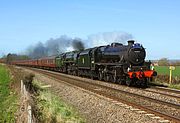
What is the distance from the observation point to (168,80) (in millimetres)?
29938

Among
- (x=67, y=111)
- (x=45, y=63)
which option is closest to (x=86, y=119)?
(x=67, y=111)

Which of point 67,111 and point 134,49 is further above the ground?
point 134,49

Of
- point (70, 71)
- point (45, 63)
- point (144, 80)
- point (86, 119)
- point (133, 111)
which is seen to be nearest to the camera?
point (86, 119)

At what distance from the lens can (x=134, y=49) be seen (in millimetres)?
25031

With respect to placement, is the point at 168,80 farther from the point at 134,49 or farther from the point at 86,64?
the point at 86,64

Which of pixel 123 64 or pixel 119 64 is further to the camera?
pixel 119 64

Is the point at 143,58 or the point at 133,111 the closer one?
the point at 133,111

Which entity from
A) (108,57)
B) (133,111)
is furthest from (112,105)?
(108,57)

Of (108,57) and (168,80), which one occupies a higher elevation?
(108,57)

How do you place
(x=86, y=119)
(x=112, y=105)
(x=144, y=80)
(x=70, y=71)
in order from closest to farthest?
1. (x=86, y=119)
2. (x=112, y=105)
3. (x=144, y=80)
4. (x=70, y=71)

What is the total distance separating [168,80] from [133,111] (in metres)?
17.0

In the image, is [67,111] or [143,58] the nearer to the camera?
[67,111]

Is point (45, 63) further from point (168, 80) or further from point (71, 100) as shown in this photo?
point (71, 100)

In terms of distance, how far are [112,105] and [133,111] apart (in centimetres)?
204
